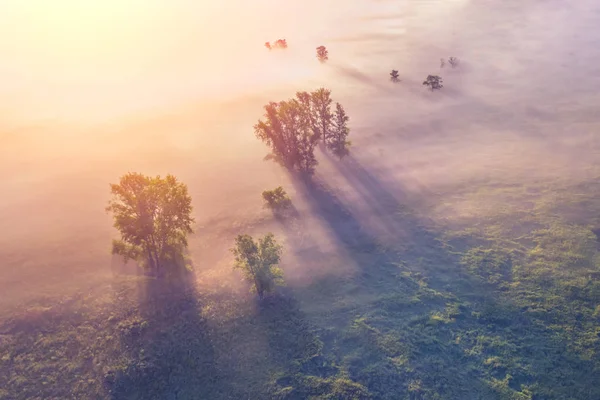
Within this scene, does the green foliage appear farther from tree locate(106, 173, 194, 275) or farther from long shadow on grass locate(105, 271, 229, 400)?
long shadow on grass locate(105, 271, 229, 400)

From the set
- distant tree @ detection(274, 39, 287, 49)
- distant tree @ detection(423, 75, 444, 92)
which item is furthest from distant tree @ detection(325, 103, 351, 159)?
distant tree @ detection(274, 39, 287, 49)

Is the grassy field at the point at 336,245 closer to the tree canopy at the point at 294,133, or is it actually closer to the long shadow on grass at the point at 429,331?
the long shadow on grass at the point at 429,331

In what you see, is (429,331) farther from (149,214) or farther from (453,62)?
(453,62)

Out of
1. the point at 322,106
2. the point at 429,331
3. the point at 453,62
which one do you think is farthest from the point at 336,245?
the point at 453,62

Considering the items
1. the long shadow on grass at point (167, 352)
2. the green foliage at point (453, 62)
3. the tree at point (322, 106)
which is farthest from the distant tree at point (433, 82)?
the long shadow on grass at point (167, 352)

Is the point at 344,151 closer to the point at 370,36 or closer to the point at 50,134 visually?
the point at 50,134

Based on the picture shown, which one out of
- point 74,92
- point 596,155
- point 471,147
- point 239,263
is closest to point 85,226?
point 239,263
